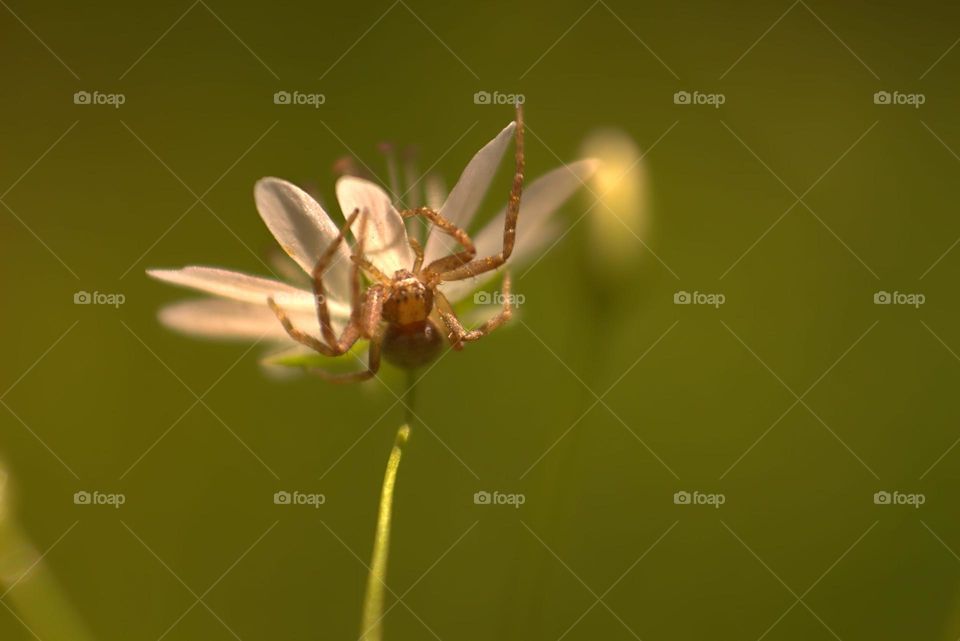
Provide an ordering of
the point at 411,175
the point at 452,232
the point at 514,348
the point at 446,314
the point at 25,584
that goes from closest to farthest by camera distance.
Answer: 1. the point at 25,584
2. the point at 452,232
3. the point at 446,314
4. the point at 411,175
5. the point at 514,348

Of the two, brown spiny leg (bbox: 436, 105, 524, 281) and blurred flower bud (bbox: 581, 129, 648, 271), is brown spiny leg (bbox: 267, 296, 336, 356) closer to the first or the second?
brown spiny leg (bbox: 436, 105, 524, 281)

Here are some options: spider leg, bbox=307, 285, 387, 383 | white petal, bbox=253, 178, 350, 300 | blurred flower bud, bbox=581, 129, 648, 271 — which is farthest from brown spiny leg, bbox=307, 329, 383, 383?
blurred flower bud, bbox=581, 129, 648, 271

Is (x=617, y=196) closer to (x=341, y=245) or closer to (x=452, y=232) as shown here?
(x=452, y=232)

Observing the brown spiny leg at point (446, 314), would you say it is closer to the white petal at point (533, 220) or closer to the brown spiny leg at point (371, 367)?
the white petal at point (533, 220)

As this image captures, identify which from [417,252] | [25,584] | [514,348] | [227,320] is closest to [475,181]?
[417,252]

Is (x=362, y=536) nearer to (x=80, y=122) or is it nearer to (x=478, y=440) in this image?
(x=478, y=440)

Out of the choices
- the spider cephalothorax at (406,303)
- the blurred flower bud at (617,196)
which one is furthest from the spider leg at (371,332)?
the blurred flower bud at (617,196)
